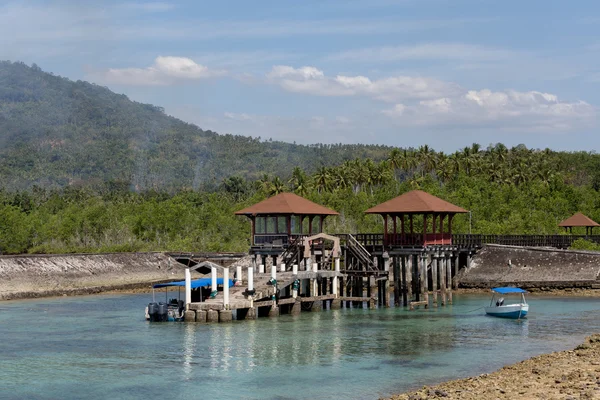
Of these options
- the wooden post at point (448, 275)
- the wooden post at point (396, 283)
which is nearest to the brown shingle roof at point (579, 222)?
the wooden post at point (448, 275)

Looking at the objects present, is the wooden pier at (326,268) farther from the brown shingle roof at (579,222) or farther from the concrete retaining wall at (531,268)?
the brown shingle roof at (579,222)

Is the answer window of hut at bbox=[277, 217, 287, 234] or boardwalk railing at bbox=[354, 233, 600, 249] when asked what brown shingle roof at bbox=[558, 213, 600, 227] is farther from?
window of hut at bbox=[277, 217, 287, 234]

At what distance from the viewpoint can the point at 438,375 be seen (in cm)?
2994

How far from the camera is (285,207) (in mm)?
56781

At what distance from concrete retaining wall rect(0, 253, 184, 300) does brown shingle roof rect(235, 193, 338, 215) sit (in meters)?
17.5

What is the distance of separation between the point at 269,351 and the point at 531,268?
107 feet

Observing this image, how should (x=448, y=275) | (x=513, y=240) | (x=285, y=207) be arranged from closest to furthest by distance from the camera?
(x=285, y=207) < (x=448, y=275) < (x=513, y=240)

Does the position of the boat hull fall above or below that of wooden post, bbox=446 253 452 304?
below

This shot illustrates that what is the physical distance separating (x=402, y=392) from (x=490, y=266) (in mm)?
37915

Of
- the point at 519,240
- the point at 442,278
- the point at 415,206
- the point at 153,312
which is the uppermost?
the point at 415,206

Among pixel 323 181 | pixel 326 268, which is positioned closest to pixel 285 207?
pixel 326 268

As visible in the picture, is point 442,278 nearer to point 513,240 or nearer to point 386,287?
point 386,287

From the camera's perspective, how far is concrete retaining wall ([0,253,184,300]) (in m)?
63.8

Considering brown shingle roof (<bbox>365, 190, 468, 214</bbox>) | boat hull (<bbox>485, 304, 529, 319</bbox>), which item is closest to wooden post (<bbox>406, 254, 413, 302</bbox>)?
brown shingle roof (<bbox>365, 190, 468, 214</bbox>)
